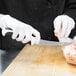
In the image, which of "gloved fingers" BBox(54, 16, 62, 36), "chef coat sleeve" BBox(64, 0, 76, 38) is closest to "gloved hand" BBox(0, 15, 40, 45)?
"gloved fingers" BBox(54, 16, 62, 36)

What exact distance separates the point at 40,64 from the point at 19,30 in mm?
185

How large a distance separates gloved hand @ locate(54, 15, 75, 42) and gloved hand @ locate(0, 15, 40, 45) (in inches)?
Answer: 3.8

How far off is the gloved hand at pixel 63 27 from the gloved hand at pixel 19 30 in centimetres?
10

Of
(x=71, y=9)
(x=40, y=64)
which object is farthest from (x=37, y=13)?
(x=40, y=64)

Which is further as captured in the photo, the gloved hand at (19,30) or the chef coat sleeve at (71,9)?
the chef coat sleeve at (71,9)

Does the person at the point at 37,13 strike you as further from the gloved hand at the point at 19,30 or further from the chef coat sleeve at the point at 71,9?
the gloved hand at the point at 19,30

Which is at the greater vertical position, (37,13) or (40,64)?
(37,13)

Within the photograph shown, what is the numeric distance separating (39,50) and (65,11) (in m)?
0.25

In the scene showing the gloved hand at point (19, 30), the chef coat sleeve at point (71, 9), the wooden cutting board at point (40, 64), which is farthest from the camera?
the chef coat sleeve at point (71, 9)

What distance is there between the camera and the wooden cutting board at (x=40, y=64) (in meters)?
0.76

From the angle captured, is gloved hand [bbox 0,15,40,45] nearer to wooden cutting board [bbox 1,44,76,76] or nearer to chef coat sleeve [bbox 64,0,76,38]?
wooden cutting board [bbox 1,44,76,76]

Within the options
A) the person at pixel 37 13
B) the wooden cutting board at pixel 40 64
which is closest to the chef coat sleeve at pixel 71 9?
the person at pixel 37 13

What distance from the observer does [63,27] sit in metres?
0.94

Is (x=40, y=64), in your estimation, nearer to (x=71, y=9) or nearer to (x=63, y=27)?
(x=63, y=27)
